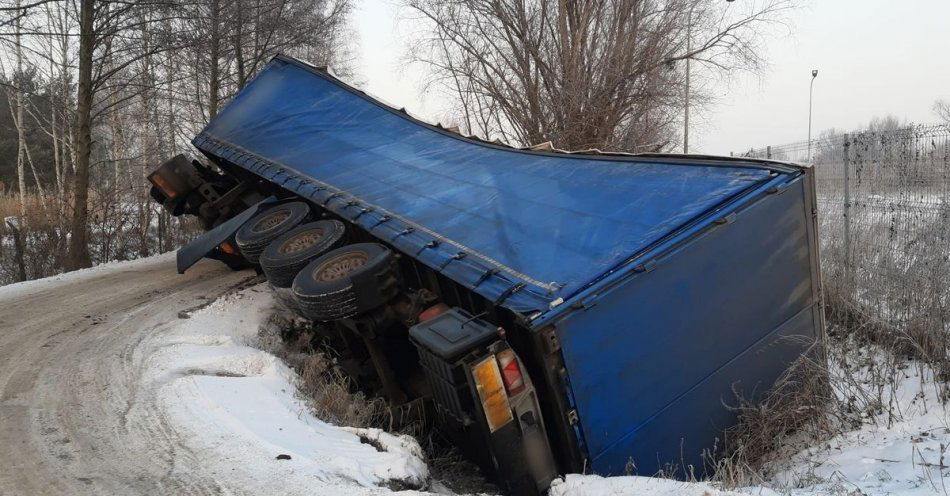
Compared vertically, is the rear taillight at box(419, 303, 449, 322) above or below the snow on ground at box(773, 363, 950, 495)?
above

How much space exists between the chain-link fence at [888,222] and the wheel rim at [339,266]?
4902 millimetres

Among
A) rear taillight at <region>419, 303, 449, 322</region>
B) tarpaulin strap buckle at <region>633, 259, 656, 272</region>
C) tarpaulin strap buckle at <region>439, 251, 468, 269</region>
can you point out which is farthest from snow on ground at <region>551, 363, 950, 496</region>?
tarpaulin strap buckle at <region>439, 251, 468, 269</region>

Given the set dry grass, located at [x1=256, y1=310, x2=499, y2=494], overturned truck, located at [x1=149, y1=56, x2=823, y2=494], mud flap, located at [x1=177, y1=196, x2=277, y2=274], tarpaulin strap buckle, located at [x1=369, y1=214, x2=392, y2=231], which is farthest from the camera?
mud flap, located at [x1=177, y1=196, x2=277, y2=274]

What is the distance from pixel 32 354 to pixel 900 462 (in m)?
6.24

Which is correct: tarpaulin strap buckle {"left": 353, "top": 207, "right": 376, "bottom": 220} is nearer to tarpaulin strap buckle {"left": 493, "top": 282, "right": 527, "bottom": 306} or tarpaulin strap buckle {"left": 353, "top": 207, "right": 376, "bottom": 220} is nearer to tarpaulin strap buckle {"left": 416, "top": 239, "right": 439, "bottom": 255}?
tarpaulin strap buckle {"left": 416, "top": 239, "right": 439, "bottom": 255}

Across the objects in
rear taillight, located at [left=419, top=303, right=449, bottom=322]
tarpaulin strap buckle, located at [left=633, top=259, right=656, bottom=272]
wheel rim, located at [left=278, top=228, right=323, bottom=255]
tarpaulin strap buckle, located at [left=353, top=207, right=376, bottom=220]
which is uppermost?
tarpaulin strap buckle, located at [left=353, top=207, right=376, bottom=220]

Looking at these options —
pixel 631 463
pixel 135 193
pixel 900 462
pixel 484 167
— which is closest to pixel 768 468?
pixel 900 462

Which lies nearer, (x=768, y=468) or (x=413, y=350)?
(x=768, y=468)

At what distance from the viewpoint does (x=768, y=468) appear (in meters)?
3.82

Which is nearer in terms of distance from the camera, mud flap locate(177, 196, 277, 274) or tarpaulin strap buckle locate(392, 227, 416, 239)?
tarpaulin strap buckle locate(392, 227, 416, 239)

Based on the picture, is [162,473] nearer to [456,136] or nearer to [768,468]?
[768,468]

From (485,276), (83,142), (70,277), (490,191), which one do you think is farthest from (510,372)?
(83,142)

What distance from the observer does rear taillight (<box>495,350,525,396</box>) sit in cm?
323

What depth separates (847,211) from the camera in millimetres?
7316
